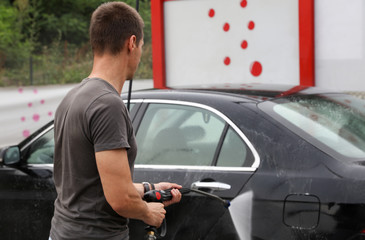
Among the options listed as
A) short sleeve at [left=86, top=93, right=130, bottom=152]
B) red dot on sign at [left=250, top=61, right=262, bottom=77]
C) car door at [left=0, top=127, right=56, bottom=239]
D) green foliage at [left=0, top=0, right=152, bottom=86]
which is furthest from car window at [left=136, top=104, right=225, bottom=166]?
green foliage at [left=0, top=0, right=152, bottom=86]

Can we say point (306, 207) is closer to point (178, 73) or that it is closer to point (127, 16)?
point (127, 16)

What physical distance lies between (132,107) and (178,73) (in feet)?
17.3

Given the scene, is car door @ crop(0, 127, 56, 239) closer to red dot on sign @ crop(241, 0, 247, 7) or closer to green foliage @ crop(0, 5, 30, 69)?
red dot on sign @ crop(241, 0, 247, 7)

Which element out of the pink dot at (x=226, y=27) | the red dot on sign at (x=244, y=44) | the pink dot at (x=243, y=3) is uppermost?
the pink dot at (x=243, y=3)

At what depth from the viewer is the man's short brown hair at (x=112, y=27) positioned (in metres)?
2.37

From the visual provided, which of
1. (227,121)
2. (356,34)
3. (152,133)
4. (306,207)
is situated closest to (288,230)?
(306,207)

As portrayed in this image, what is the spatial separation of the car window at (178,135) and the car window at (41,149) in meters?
0.69

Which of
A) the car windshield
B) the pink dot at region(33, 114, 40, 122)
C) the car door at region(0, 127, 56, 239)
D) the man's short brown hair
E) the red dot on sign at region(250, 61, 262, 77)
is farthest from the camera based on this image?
the pink dot at region(33, 114, 40, 122)

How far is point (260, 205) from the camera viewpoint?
3268mm

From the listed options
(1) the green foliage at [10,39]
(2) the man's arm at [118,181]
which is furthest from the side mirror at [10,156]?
(1) the green foliage at [10,39]

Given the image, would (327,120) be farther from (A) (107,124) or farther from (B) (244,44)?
(B) (244,44)

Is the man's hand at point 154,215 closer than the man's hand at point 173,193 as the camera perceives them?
Yes

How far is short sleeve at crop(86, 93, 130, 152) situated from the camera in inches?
88.1

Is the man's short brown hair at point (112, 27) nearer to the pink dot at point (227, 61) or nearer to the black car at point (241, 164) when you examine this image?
the black car at point (241, 164)
